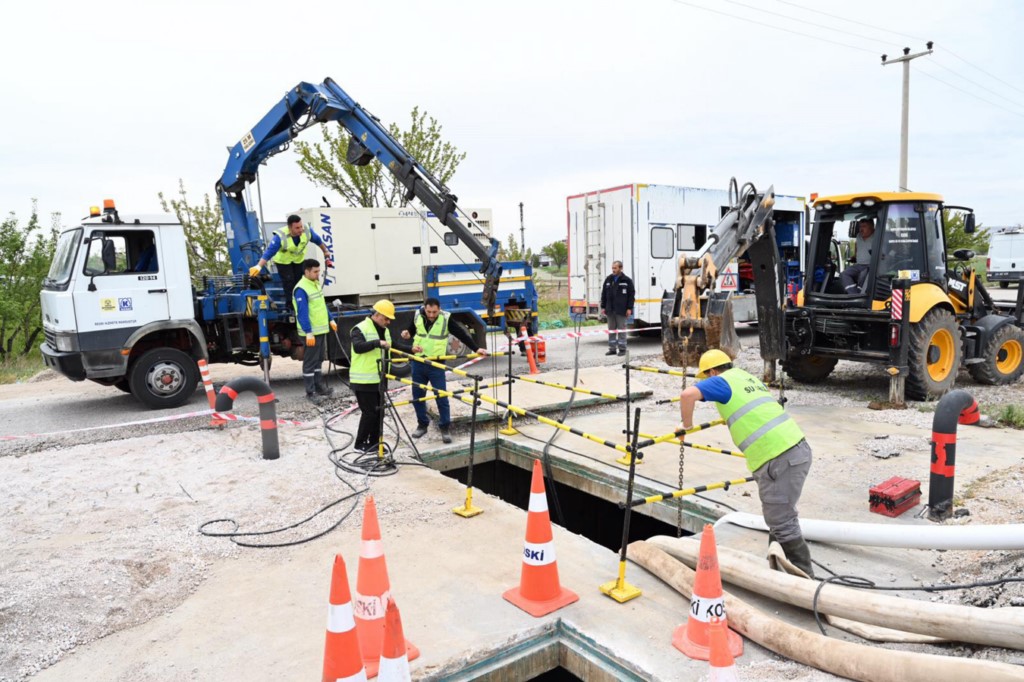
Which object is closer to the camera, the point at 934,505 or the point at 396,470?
the point at 934,505

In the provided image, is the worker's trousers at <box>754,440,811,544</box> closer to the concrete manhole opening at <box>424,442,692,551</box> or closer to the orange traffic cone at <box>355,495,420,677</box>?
the orange traffic cone at <box>355,495,420,677</box>

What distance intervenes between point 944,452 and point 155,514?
249 inches

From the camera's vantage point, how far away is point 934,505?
5.25 metres

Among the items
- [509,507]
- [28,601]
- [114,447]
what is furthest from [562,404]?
[28,601]

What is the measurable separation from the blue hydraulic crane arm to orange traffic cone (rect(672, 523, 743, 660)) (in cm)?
781

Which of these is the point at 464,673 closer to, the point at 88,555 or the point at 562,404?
the point at 88,555

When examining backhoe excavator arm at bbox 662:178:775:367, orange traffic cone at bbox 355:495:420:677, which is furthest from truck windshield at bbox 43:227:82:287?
backhoe excavator arm at bbox 662:178:775:367

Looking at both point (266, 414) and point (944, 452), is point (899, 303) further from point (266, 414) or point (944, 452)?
point (266, 414)

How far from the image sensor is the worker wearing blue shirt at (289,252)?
971cm

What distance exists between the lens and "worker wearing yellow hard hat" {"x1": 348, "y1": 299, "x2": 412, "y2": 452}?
688 cm

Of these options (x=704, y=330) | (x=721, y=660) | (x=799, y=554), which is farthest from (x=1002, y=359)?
(x=721, y=660)

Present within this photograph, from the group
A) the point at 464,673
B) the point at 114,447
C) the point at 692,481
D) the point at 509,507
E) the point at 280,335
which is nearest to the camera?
the point at 464,673

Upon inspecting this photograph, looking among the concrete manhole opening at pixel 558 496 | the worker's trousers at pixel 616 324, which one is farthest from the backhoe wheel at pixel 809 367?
the concrete manhole opening at pixel 558 496

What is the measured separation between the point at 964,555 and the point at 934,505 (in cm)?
72
